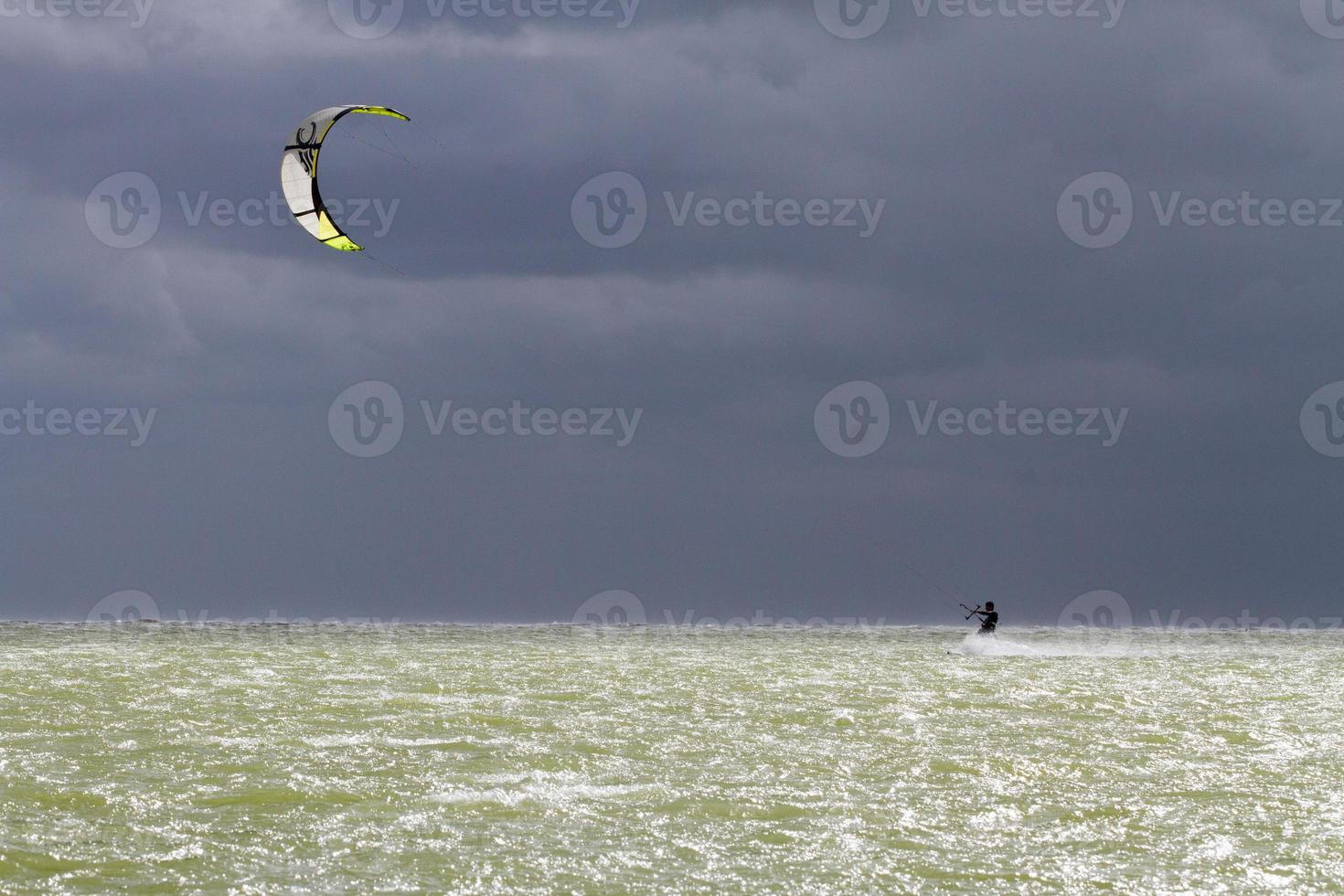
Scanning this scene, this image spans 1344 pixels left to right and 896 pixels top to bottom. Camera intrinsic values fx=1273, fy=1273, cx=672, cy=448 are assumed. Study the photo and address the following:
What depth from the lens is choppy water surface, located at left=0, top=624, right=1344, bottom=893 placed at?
31.6 ft

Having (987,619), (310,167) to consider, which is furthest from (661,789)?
(987,619)

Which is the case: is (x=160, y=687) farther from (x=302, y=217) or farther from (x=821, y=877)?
(x=821, y=877)

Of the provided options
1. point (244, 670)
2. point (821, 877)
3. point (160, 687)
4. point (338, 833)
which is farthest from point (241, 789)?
point (244, 670)

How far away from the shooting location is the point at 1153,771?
14406 millimetres

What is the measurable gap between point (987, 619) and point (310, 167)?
27734 millimetres

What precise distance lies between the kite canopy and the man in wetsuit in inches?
994

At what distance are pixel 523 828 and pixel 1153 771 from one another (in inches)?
299

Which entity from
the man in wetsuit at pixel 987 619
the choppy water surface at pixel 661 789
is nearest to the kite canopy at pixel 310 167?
the choppy water surface at pixel 661 789

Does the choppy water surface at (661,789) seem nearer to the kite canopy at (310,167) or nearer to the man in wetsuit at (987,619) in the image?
the kite canopy at (310,167)

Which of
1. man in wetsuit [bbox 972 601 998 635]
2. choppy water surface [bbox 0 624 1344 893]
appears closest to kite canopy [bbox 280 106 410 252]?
choppy water surface [bbox 0 624 1344 893]

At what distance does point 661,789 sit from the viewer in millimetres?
12789

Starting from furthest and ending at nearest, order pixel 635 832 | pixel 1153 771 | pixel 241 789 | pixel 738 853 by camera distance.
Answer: pixel 1153 771, pixel 241 789, pixel 635 832, pixel 738 853

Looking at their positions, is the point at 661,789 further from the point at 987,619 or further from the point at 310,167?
the point at 987,619

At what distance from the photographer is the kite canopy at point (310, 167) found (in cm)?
3095
